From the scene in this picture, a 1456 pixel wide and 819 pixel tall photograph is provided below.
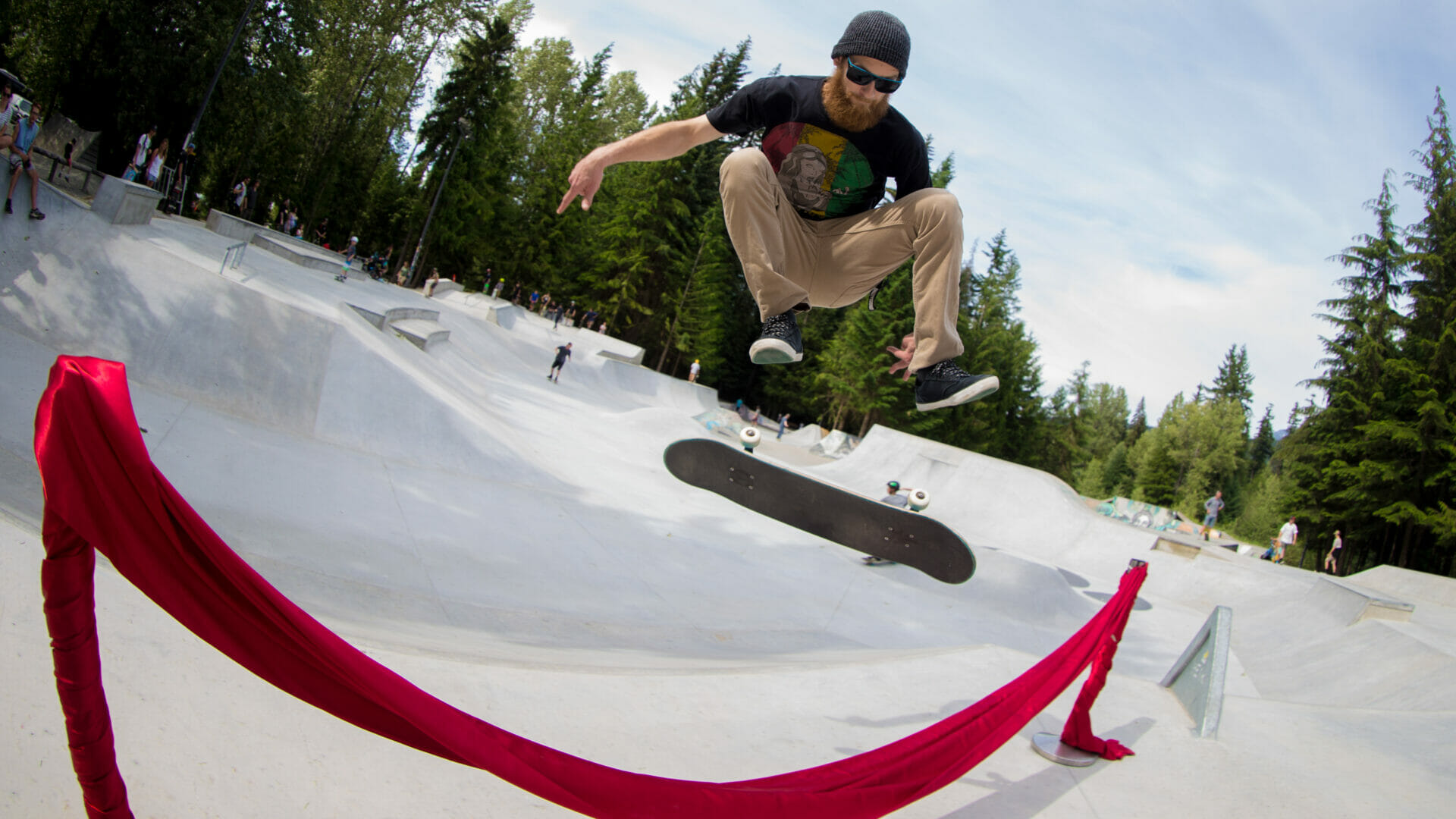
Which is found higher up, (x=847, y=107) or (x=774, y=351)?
(x=847, y=107)

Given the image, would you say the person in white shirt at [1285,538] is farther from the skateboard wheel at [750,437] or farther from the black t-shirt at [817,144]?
the black t-shirt at [817,144]

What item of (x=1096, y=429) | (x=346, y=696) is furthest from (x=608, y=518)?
(x=1096, y=429)

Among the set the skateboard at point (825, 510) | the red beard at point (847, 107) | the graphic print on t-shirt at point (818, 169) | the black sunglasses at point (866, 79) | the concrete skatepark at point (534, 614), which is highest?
the black sunglasses at point (866, 79)

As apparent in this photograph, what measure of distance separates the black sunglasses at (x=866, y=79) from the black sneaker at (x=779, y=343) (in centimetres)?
101

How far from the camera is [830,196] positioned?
11.6 feet

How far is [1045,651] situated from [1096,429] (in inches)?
3159

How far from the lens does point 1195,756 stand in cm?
452

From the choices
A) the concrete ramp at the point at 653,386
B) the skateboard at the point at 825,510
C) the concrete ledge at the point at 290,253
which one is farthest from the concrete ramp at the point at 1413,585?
the concrete ledge at the point at 290,253

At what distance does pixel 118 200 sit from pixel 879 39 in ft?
41.1

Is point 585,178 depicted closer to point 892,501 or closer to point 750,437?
point 750,437

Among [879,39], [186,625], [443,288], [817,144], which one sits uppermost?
[879,39]

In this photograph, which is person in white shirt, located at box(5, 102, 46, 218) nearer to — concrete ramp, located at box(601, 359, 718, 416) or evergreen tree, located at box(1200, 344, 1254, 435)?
concrete ramp, located at box(601, 359, 718, 416)

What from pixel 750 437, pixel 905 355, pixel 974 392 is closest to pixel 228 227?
pixel 750 437

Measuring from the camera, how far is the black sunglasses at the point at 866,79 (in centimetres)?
303
